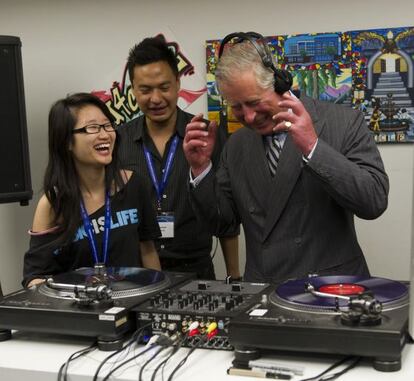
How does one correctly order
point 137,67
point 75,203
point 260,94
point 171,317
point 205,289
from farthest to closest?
point 137,67, point 75,203, point 260,94, point 205,289, point 171,317

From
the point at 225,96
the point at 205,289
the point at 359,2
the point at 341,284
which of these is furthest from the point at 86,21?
the point at 341,284

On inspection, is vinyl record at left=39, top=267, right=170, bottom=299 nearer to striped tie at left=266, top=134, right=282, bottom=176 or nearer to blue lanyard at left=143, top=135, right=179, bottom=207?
striped tie at left=266, top=134, right=282, bottom=176

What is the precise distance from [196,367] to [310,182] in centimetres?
81

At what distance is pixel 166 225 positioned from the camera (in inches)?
112

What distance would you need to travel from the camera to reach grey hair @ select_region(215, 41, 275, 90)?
1956 mm

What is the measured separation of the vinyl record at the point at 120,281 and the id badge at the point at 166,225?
37.3 inches

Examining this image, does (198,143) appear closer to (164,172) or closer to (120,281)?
(120,281)

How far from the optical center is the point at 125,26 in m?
3.57

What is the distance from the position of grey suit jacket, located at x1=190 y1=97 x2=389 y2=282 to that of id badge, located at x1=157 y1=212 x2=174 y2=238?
70 cm

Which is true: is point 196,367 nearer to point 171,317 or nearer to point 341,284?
point 171,317

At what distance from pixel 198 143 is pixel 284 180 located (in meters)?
0.32

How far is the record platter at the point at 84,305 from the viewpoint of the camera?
1532 millimetres

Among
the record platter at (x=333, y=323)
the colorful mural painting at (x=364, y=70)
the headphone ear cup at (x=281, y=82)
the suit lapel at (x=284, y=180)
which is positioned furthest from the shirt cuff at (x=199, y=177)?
the colorful mural painting at (x=364, y=70)

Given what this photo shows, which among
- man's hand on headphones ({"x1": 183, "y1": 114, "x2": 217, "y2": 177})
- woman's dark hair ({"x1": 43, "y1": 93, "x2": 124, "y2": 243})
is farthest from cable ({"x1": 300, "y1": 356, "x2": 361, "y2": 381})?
woman's dark hair ({"x1": 43, "y1": 93, "x2": 124, "y2": 243})
